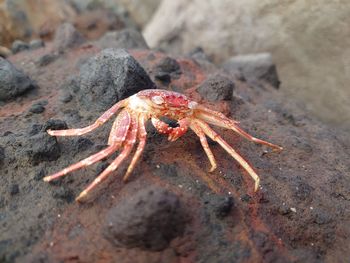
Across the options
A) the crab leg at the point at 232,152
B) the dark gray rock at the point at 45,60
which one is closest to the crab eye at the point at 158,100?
the crab leg at the point at 232,152

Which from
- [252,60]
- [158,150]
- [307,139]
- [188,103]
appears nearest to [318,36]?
[252,60]

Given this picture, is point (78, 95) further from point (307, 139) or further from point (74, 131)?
point (307, 139)

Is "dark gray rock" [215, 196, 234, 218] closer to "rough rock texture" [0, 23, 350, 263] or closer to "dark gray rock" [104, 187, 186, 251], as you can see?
"rough rock texture" [0, 23, 350, 263]

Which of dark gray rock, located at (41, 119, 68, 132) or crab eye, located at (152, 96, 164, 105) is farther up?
dark gray rock, located at (41, 119, 68, 132)

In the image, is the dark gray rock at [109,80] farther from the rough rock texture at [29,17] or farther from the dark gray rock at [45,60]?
the rough rock texture at [29,17]

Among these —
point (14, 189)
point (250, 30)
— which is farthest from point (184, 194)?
point (250, 30)

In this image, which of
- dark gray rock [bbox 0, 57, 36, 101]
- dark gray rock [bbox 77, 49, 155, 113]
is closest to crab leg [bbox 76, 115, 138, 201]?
dark gray rock [bbox 77, 49, 155, 113]

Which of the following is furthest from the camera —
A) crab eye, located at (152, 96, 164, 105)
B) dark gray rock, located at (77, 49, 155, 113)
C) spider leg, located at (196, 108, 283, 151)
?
dark gray rock, located at (77, 49, 155, 113)
